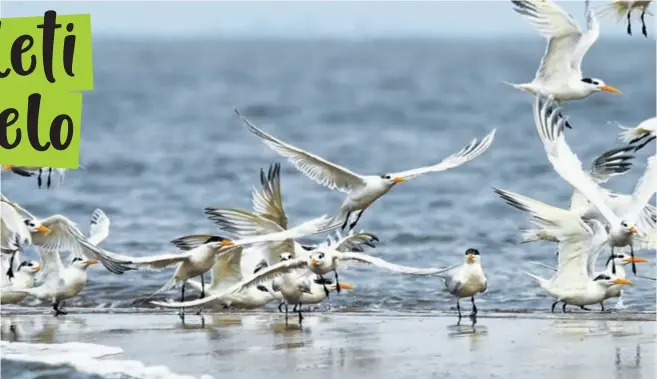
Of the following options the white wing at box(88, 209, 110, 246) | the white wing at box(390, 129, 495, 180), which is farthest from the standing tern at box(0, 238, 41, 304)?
the white wing at box(390, 129, 495, 180)

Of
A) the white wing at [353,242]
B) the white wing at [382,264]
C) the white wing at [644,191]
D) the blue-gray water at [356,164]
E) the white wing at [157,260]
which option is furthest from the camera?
the blue-gray water at [356,164]

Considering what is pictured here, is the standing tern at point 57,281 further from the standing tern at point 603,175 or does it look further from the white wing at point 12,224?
the standing tern at point 603,175

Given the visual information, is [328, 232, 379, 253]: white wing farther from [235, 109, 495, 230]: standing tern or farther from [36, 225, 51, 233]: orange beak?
[36, 225, 51, 233]: orange beak

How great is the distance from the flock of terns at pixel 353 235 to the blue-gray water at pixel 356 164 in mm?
706

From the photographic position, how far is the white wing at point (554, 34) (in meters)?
13.4

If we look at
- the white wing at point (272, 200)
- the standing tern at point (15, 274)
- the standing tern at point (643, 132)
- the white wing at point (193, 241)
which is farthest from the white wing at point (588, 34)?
the standing tern at point (15, 274)

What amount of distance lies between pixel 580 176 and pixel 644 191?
51 cm

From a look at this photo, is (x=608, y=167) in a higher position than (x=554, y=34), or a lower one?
lower

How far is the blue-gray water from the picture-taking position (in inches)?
626

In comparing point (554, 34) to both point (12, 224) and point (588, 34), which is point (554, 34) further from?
point (12, 224)

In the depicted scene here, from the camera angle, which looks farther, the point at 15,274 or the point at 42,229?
the point at 15,274

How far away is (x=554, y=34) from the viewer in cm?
1357

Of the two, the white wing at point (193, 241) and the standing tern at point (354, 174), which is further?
the white wing at point (193, 241)

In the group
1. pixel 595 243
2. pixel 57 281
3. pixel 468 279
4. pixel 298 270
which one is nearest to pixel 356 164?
pixel 57 281
